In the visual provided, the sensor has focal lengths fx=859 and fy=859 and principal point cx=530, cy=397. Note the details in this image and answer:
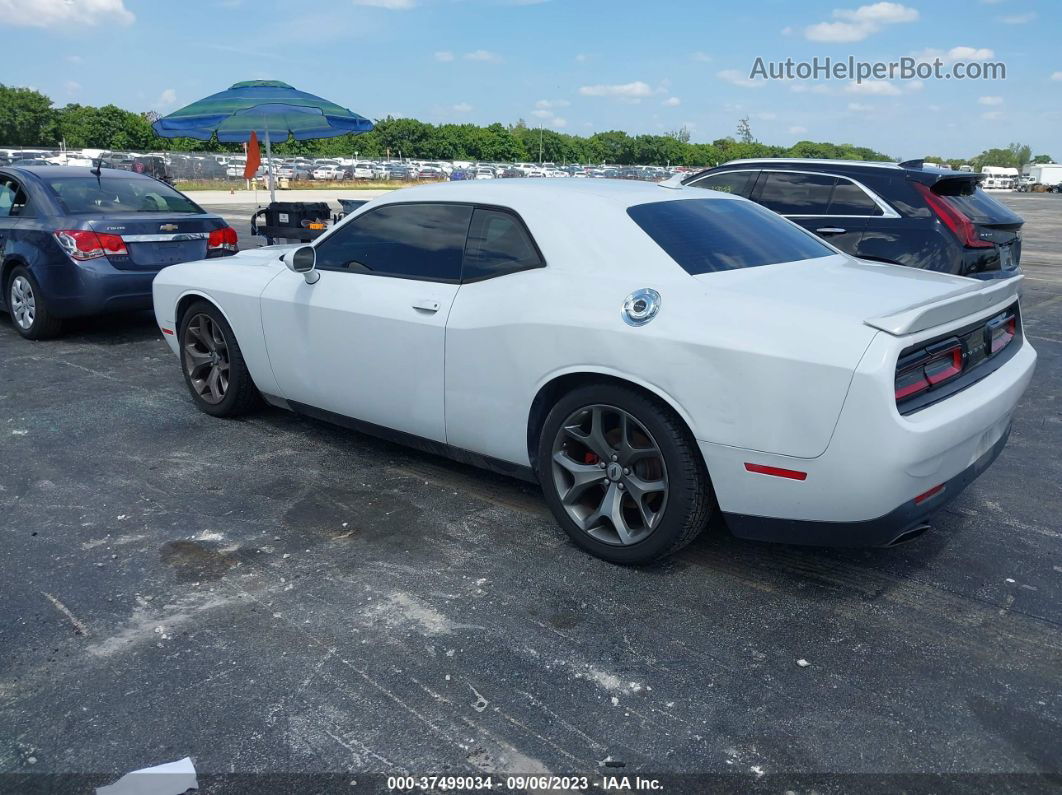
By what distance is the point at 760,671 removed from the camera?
281 cm

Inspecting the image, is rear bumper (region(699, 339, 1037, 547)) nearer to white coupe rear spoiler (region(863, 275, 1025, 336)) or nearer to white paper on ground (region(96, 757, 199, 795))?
white coupe rear spoiler (region(863, 275, 1025, 336))

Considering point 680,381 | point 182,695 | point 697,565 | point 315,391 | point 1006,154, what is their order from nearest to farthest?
point 182,695, point 680,381, point 697,565, point 315,391, point 1006,154

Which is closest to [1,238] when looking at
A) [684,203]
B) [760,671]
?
[684,203]

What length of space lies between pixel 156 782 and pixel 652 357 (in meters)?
2.06

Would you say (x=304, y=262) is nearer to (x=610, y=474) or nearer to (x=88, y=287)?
(x=610, y=474)

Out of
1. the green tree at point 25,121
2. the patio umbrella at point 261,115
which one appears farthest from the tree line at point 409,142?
the patio umbrella at point 261,115

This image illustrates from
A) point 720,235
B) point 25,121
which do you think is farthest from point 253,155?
point 25,121

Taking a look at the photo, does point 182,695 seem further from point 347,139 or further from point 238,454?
point 347,139

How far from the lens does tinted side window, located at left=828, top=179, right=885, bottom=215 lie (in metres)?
6.79

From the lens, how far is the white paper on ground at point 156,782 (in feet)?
7.41

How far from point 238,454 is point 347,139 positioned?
82.9m

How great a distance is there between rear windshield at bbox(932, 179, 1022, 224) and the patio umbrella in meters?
9.35

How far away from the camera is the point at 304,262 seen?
445 cm

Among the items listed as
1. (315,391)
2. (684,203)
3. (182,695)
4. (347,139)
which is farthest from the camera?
(347,139)
